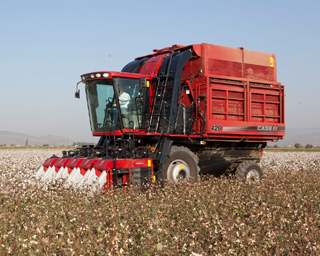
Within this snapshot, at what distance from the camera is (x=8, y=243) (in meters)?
4.66

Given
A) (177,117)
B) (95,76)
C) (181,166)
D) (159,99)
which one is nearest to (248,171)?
(181,166)

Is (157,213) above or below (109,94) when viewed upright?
below

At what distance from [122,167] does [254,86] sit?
17.4 feet

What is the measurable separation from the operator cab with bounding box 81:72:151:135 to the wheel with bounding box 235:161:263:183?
3638mm

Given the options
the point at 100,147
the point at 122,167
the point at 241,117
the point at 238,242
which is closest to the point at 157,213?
the point at 238,242

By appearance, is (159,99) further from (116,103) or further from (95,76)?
(95,76)

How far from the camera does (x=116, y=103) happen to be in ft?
34.6

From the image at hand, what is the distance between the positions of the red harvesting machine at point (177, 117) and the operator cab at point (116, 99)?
26 mm

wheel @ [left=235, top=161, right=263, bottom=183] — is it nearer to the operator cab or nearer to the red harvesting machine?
the red harvesting machine

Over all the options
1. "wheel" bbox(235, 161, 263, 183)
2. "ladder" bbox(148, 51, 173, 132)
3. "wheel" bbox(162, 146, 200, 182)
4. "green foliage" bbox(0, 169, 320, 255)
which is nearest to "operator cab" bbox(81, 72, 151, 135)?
"ladder" bbox(148, 51, 173, 132)

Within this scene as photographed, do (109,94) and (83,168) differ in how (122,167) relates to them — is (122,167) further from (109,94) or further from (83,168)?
(109,94)

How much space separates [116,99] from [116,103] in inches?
4.2

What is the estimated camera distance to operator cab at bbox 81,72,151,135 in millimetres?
10531

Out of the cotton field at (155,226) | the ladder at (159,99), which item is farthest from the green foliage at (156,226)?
the ladder at (159,99)
